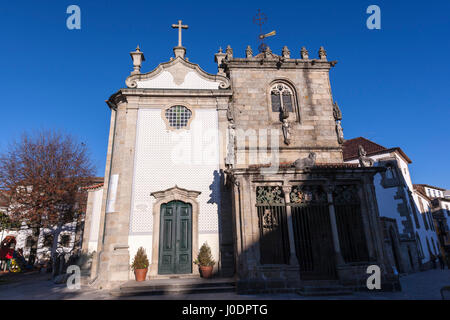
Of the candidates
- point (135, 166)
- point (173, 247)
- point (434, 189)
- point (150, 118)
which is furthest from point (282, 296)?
point (434, 189)

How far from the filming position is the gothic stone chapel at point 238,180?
352 inches

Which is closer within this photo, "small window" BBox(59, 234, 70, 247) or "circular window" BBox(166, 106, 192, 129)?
"circular window" BBox(166, 106, 192, 129)

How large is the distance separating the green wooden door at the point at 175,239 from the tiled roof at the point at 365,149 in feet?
57.9

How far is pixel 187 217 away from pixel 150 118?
5185mm

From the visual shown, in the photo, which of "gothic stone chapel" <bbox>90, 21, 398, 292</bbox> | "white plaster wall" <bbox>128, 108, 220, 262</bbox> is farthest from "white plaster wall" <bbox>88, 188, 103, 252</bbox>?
"white plaster wall" <bbox>128, 108, 220, 262</bbox>

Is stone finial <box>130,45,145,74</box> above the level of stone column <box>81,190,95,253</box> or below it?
above

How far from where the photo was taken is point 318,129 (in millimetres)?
13781

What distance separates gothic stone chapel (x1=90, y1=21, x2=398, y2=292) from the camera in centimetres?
894

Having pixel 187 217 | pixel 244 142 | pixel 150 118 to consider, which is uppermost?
pixel 150 118

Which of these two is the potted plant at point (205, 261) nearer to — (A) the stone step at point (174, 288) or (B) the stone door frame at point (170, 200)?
(B) the stone door frame at point (170, 200)

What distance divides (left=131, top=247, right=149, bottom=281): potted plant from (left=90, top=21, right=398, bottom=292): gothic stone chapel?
43 centimetres

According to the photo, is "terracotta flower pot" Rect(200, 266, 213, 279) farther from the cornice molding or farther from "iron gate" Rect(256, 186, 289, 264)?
the cornice molding
